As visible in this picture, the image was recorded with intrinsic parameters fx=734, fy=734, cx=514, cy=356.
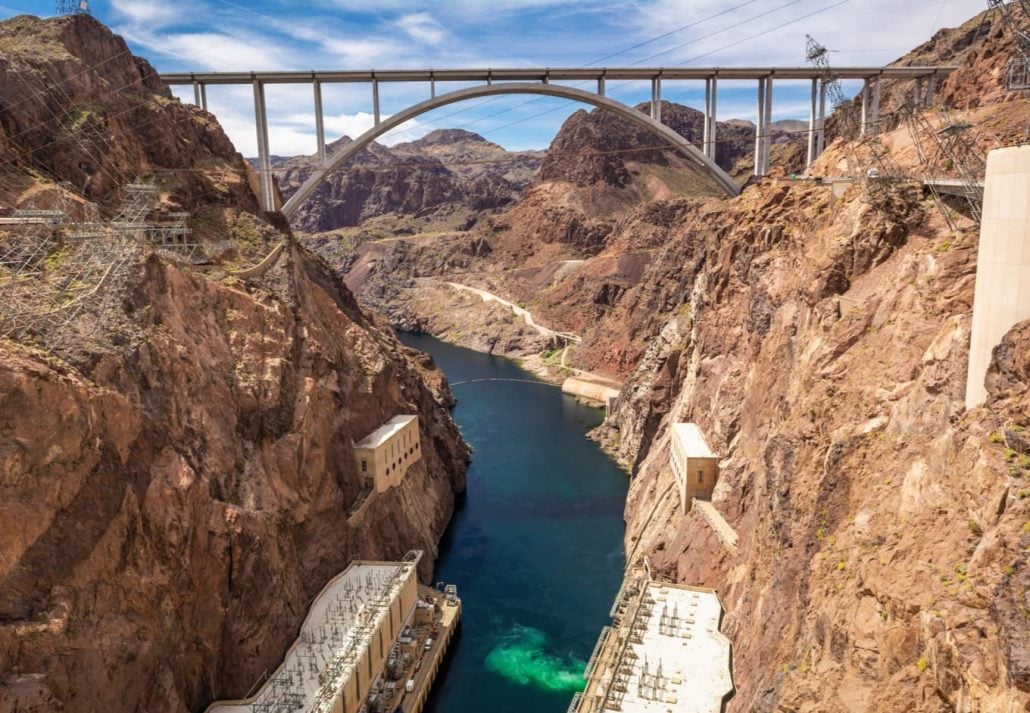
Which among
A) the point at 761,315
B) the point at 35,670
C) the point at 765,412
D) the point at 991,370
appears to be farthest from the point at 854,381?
the point at 35,670

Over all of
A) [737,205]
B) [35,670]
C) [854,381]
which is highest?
[737,205]

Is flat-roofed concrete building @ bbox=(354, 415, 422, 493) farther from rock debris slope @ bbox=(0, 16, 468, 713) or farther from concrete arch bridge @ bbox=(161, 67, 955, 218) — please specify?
concrete arch bridge @ bbox=(161, 67, 955, 218)

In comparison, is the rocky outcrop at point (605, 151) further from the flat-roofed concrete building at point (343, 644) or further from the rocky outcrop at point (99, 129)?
the flat-roofed concrete building at point (343, 644)

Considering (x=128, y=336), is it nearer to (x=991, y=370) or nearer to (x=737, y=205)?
(x=991, y=370)

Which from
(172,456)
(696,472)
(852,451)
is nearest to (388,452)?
(172,456)

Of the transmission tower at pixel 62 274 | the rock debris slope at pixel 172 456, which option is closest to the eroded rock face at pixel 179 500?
the rock debris slope at pixel 172 456

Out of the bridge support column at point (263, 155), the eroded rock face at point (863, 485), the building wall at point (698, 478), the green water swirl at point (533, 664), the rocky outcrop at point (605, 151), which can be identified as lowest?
the green water swirl at point (533, 664)
